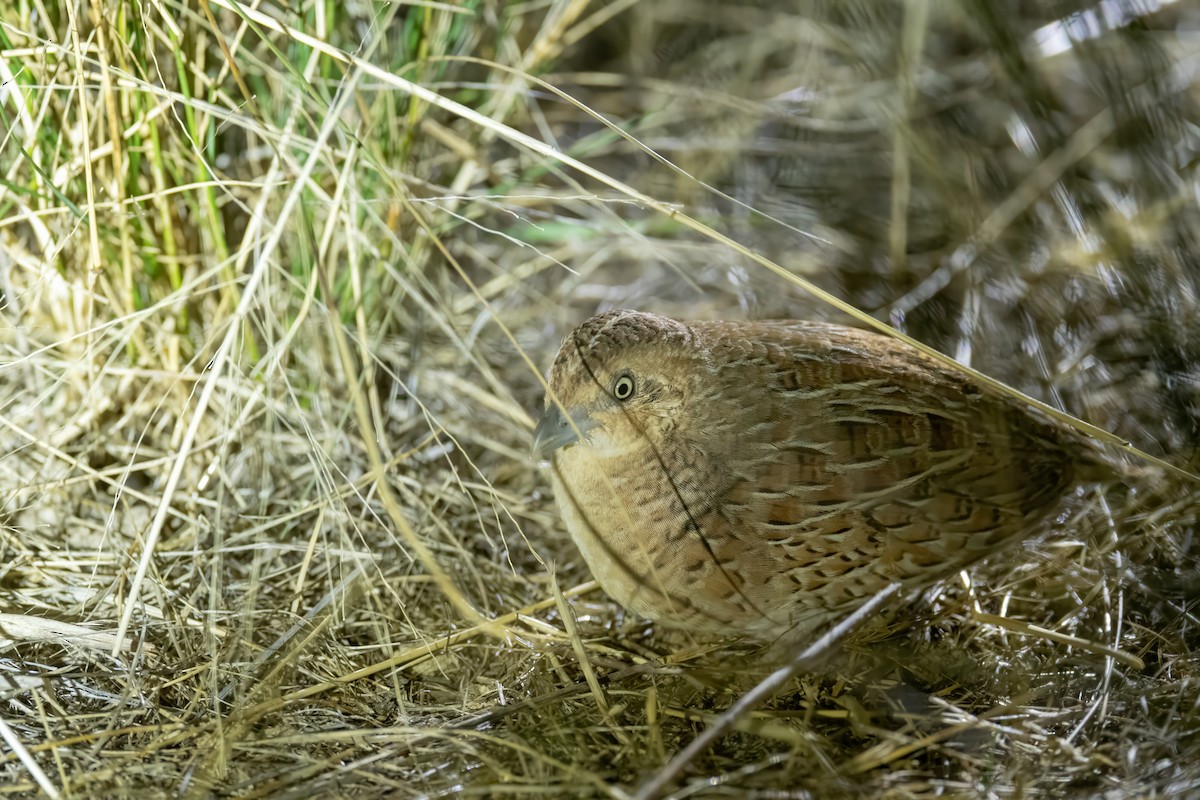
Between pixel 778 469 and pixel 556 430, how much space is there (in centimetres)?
55

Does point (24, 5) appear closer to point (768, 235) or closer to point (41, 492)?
point (41, 492)

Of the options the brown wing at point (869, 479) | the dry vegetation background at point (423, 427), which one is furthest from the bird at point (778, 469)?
the dry vegetation background at point (423, 427)

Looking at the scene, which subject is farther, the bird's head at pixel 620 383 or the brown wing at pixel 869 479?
the bird's head at pixel 620 383

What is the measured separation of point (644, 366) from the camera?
238 cm

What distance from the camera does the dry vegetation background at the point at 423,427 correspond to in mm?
2102

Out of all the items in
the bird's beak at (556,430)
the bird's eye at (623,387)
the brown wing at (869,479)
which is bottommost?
the brown wing at (869,479)

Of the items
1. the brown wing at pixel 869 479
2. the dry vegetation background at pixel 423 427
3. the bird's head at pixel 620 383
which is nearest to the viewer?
the dry vegetation background at pixel 423 427

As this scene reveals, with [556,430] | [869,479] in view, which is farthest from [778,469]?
[556,430]

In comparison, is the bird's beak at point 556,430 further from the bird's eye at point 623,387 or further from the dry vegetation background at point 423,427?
the dry vegetation background at point 423,427

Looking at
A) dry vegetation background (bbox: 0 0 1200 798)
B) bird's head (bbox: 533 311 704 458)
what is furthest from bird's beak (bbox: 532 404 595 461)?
dry vegetation background (bbox: 0 0 1200 798)

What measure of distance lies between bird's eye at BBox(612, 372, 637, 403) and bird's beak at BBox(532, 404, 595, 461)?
0.09 metres

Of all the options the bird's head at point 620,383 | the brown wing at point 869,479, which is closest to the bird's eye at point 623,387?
the bird's head at point 620,383

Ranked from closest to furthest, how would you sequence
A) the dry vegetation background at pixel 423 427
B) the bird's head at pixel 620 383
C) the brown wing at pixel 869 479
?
the dry vegetation background at pixel 423 427 < the brown wing at pixel 869 479 < the bird's head at pixel 620 383

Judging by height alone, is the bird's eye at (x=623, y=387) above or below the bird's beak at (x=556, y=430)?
above
